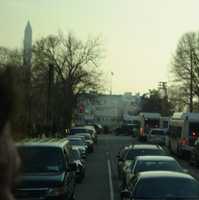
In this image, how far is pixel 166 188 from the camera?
12.8 meters

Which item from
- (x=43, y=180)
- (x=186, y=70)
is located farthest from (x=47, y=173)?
(x=186, y=70)

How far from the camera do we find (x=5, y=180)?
2008mm

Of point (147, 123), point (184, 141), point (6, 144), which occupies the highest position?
point (147, 123)

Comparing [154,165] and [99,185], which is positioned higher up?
[154,165]

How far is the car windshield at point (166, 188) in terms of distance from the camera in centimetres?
1245

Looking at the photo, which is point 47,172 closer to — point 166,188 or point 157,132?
point 166,188

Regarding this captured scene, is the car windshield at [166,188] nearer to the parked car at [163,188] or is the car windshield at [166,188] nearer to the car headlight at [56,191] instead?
the parked car at [163,188]

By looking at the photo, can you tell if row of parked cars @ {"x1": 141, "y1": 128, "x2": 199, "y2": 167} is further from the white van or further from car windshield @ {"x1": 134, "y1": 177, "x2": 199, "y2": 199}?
car windshield @ {"x1": 134, "y1": 177, "x2": 199, "y2": 199}

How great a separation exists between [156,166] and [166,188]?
222 inches

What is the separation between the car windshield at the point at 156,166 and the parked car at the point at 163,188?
467 cm

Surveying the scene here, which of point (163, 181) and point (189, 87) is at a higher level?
point (189, 87)

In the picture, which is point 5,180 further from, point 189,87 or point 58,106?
point 189,87

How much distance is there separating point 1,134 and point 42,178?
12.3 meters

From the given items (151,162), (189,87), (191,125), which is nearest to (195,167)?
(191,125)
